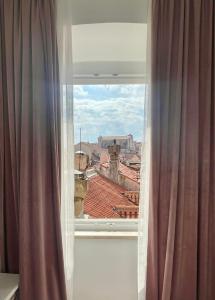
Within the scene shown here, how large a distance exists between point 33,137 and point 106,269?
1.08 m

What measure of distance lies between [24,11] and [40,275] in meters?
1.57

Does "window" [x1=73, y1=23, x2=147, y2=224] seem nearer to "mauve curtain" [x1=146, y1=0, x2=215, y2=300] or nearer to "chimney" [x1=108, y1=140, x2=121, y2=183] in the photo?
"chimney" [x1=108, y1=140, x2=121, y2=183]

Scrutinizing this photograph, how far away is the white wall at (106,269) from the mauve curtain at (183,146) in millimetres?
324

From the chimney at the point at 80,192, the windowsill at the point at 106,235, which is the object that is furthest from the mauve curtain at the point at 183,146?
the chimney at the point at 80,192

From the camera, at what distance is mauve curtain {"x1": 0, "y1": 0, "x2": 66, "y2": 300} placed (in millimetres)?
1571

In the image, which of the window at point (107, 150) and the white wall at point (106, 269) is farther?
the window at point (107, 150)

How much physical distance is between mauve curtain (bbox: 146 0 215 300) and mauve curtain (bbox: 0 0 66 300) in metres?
0.60

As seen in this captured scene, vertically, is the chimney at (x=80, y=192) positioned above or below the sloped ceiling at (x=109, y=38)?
below

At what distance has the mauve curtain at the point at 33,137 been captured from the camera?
157 cm

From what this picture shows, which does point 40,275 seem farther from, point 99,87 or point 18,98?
point 99,87

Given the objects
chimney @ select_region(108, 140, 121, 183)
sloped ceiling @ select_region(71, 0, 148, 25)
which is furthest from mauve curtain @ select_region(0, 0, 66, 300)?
chimney @ select_region(108, 140, 121, 183)

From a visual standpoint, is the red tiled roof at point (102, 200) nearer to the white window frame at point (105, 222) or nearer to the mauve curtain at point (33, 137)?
the white window frame at point (105, 222)

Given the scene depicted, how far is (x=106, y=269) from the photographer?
1.92 m

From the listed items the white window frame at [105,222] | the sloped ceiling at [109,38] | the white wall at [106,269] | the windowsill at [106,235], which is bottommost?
the white wall at [106,269]
